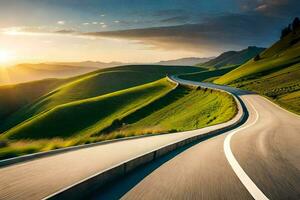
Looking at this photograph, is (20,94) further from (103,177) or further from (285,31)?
(103,177)

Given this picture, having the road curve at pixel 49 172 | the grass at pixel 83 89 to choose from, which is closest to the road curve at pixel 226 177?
the road curve at pixel 49 172

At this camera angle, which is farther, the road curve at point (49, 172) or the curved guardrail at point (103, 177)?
the road curve at point (49, 172)

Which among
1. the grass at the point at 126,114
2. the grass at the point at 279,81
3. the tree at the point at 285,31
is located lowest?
the grass at the point at 126,114

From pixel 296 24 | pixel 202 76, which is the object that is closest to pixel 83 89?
pixel 202 76

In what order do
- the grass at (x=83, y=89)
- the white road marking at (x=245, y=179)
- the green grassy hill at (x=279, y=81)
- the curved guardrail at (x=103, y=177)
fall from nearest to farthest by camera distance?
the curved guardrail at (x=103, y=177) < the white road marking at (x=245, y=179) < the green grassy hill at (x=279, y=81) < the grass at (x=83, y=89)

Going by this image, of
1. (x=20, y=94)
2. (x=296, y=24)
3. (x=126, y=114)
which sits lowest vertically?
(x=126, y=114)

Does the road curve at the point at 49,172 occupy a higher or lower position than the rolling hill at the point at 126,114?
higher

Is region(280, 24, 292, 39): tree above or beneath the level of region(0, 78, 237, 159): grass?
above

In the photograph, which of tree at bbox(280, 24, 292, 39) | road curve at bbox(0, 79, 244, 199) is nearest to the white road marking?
road curve at bbox(0, 79, 244, 199)

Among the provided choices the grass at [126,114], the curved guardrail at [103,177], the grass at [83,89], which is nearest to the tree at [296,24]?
the grass at [83,89]

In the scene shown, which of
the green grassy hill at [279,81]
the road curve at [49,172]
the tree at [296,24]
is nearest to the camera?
the road curve at [49,172]

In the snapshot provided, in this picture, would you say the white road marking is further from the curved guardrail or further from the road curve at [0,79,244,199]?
the road curve at [0,79,244,199]

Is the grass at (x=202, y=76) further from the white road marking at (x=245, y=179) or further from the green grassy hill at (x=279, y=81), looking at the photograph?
the white road marking at (x=245, y=179)

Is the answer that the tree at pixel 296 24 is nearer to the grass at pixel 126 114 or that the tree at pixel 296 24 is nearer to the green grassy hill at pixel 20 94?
the grass at pixel 126 114
